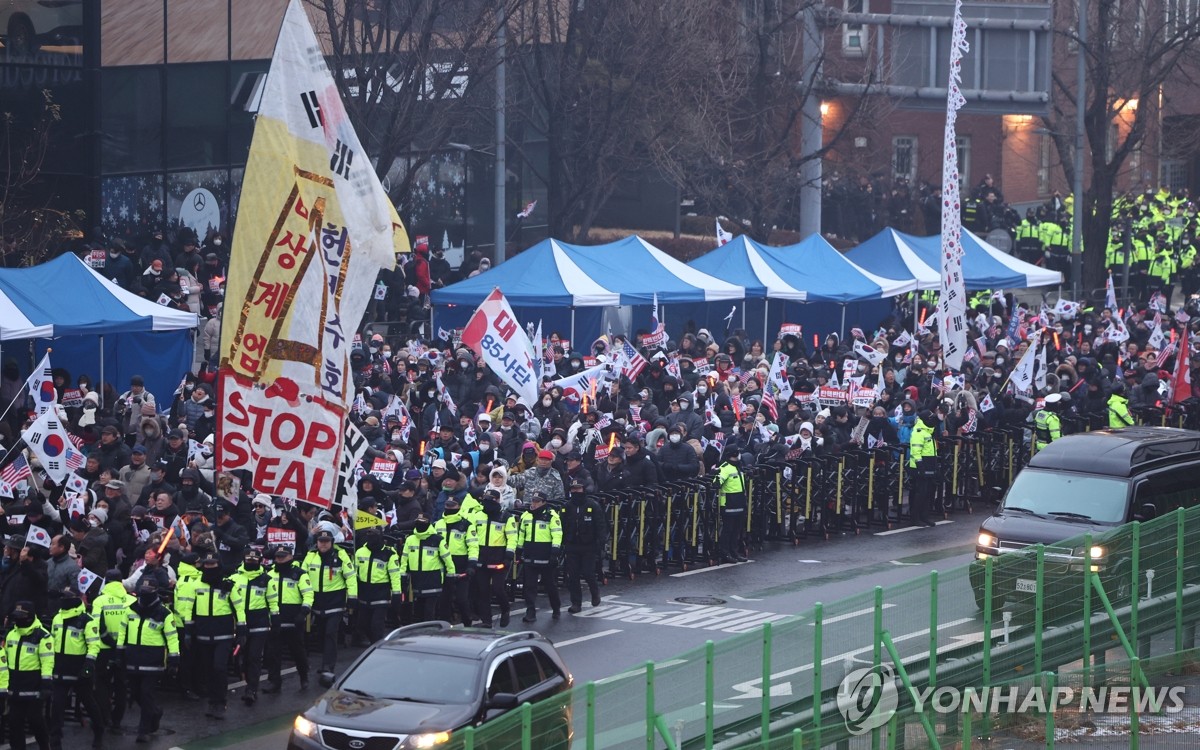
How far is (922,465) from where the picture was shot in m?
24.7

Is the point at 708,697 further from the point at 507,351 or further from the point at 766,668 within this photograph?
the point at 507,351

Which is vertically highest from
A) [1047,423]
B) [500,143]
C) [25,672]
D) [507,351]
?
[500,143]

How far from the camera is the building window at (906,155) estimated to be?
189 ft

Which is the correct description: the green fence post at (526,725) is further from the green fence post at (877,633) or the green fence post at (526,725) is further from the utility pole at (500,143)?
the utility pole at (500,143)

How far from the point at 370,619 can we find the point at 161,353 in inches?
355

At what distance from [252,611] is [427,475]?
4.73m

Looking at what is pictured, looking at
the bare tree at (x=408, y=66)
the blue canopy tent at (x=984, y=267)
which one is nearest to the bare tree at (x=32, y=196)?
the bare tree at (x=408, y=66)

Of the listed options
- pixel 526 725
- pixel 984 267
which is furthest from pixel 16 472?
pixel 984 267

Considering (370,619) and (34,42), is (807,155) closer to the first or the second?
(34,42)

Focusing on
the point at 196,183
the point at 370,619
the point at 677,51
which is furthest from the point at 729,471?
the point at 677,51

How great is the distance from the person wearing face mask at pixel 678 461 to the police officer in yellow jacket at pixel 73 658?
9.09 m

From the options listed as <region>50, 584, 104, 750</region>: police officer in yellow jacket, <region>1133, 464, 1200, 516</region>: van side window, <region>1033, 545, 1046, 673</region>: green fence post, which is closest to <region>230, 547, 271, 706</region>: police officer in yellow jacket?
<region>50, 584, 104, 750</region>: police officer in yellow jacket

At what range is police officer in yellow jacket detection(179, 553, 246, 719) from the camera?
15992 mm

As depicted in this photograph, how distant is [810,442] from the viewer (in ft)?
79.0
